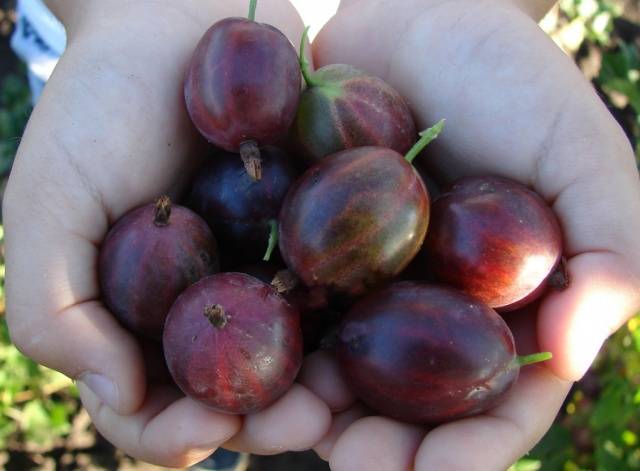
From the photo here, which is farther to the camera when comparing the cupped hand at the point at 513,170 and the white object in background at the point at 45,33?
the white object in background at the point at 45,33

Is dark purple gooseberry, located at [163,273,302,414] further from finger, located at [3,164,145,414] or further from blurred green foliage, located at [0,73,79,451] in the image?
blurred green foliage, located at [0,73,79,451]

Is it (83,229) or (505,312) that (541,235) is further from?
(83,229)

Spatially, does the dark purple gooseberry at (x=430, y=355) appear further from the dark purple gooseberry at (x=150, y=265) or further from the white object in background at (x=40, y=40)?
the white object in background at (x=40, y=40)

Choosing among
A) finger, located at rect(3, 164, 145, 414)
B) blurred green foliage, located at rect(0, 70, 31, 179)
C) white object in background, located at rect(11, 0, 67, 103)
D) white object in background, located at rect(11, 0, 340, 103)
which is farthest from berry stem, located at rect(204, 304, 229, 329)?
blurred green foliage, located at rect(0, 70, 31, 179)

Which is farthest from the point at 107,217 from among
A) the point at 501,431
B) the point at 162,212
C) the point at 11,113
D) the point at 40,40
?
the point at 11,113

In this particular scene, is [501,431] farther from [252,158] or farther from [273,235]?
[252,158]

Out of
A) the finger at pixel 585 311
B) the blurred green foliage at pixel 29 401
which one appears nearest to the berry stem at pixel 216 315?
the finger at pixel 585 311

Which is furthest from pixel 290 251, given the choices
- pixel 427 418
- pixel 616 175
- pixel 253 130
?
pixel 616 175
